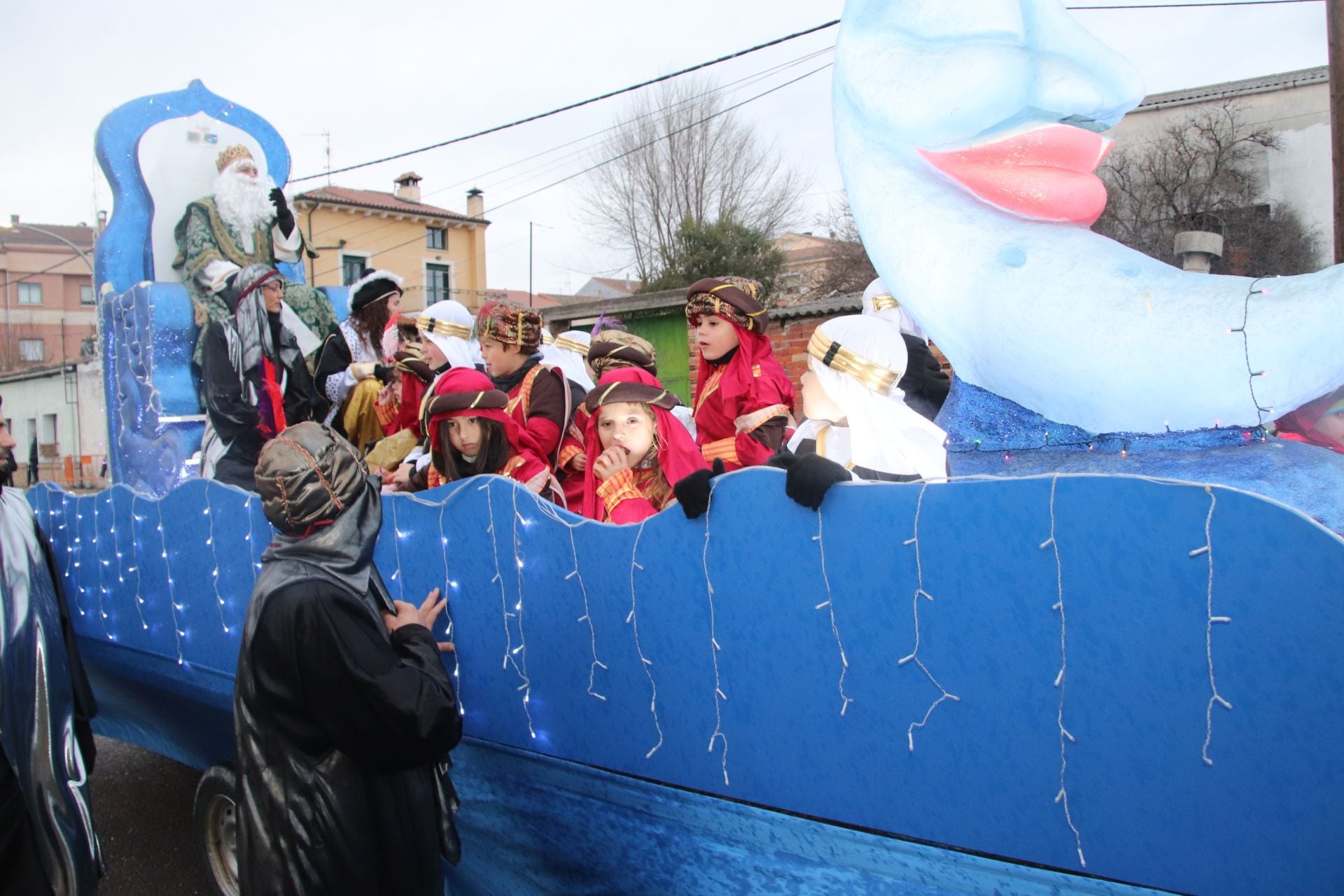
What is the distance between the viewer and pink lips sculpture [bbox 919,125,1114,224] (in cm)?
226

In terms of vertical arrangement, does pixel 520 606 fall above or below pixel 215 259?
below

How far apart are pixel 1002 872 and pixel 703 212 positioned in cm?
2168

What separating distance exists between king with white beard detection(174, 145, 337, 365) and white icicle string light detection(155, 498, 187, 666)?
149 centimetres

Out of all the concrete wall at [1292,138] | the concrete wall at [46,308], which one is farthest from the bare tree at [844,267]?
the concrete wall at [46,308]

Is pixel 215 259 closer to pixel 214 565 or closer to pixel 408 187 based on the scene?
pixel 214 565

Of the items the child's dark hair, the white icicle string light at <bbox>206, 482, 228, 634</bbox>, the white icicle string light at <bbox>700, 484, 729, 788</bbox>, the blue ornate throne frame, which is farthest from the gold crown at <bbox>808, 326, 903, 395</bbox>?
the blue ornate throne frame

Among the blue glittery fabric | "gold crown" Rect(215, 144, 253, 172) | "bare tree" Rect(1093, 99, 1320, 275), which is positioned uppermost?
"bare tree" Rect(1093, 99, 1320, 275)

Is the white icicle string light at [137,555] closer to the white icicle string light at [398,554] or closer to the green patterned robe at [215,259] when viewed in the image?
the green patterned robe at [215,259]

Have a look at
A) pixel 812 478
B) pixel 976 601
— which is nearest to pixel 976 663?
pixel 976 601

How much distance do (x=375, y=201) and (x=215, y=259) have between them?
87.2 ft

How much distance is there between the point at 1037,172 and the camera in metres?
2.28

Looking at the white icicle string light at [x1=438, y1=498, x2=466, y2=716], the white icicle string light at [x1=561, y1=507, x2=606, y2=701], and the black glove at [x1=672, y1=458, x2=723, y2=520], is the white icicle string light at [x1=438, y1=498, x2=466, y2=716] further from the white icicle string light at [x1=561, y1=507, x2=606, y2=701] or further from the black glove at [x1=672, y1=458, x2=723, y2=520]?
the black glove at [x1=672, y1=458, x2=723, y2=520]

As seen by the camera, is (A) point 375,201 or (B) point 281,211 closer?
(B) point 281,211

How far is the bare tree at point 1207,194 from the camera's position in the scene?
1038 cm
